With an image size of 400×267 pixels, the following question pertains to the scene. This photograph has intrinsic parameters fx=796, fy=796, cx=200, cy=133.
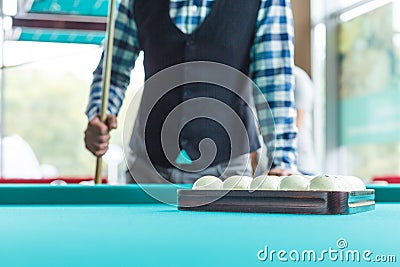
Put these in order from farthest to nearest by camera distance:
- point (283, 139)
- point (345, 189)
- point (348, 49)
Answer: point (348, 49)
point (283, 139)
point (345, 189)

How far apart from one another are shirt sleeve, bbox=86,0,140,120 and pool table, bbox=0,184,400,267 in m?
1.12

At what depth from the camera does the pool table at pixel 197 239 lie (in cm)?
77

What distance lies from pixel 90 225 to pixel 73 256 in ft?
1.22

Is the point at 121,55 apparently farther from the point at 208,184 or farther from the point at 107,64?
the point at 208,184

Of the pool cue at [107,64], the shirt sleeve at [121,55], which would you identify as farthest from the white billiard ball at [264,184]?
the shirt sleeve at [121,55]

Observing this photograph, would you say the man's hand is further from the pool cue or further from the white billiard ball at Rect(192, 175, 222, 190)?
the white billiard ball at Rect(192, 175, 222, 190)

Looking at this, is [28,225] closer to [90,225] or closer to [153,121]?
[90,225]

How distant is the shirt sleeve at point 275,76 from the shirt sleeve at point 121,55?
424mm

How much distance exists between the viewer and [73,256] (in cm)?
78

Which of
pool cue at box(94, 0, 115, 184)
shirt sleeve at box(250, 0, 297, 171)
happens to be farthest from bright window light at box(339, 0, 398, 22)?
→ pool cue at box(94, 0, 115, 184)

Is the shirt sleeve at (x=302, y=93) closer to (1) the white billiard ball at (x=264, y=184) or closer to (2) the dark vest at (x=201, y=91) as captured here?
(2) the dark vest at (x=201, y=91)

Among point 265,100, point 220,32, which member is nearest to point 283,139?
point 265,100

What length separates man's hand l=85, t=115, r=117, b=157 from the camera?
2449 mm

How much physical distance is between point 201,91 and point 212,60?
0.11 metres
